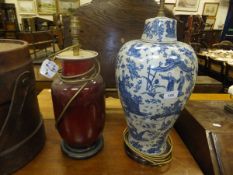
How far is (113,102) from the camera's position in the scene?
0.93 meters

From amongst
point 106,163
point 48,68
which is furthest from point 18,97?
point 106,163

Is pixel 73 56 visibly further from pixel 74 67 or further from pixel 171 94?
pixel 171 94

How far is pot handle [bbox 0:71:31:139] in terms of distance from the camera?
18.0 inches

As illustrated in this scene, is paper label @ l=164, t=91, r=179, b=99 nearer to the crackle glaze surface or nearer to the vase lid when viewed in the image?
the crackle glaze surface

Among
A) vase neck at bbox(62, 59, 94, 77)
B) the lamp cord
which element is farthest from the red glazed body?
the lamp cord

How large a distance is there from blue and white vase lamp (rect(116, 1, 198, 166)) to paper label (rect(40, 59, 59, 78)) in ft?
0.58

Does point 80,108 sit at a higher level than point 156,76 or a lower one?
lower

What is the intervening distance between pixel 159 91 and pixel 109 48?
0.41 metres

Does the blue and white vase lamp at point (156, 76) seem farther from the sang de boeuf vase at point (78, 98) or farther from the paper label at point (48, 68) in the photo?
the paper label at point (48, 68)

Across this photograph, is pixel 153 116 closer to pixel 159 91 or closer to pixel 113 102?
pixel 159 91

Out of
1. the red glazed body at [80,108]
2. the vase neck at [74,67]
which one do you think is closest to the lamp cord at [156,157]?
the red glazed body at [80,108]

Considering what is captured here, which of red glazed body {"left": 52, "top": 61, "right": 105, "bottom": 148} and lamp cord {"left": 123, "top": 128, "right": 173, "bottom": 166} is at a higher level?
red glazed body {"left": 52, "top": 61, "right": 105, "bottom": 148}

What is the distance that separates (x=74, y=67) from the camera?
485 mm

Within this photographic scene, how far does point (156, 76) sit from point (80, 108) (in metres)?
0.21
